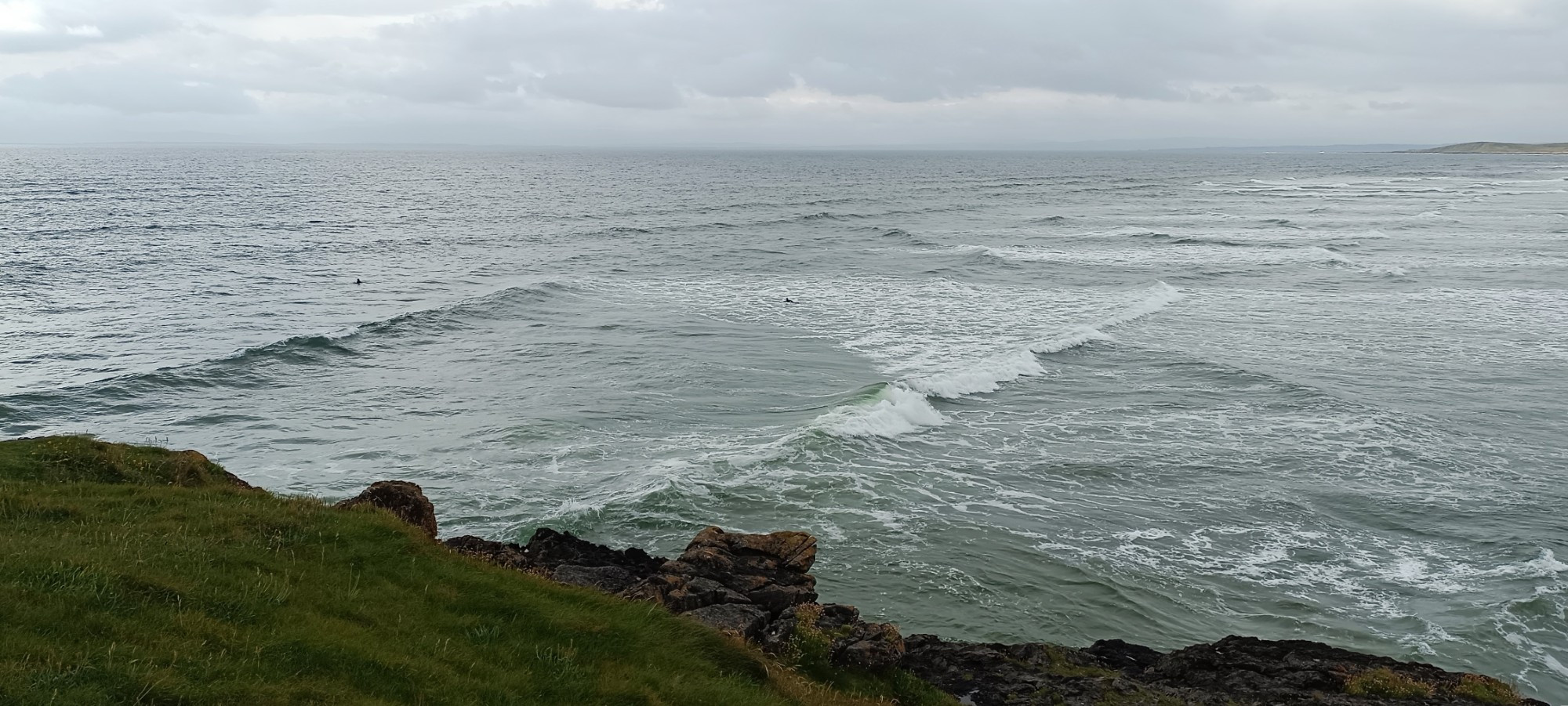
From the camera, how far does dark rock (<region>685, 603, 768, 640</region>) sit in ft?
41.8

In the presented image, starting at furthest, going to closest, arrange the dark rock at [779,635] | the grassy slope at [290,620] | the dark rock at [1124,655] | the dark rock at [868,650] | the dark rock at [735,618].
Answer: the dark rock at [1124,655] < the dark rock at [868,650] < the dark rock at [779,635] < the dark rock at [735,618] < the grassy slope at [290,620]

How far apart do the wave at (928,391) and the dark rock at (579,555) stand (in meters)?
11.0

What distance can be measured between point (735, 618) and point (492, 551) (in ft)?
14.4

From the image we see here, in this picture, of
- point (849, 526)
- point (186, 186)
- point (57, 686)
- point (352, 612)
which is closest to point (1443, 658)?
point (849, 526)

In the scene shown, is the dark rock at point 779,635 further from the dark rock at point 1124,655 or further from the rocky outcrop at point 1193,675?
the dark rock at point 1124,655

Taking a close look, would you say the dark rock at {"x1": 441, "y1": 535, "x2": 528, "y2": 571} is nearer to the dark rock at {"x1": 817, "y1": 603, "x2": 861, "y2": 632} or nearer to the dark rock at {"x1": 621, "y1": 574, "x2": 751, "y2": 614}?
the dark rock at {"x1": 621, "y1": 574, "x2": 751, "y2": 614}

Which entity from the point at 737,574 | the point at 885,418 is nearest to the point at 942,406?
the point at 885,418

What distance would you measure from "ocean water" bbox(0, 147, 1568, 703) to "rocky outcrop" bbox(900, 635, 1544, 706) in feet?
5.89

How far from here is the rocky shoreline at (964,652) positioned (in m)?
13.4

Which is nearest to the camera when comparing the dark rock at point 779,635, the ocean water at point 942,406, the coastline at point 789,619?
the coastline at point 789,619

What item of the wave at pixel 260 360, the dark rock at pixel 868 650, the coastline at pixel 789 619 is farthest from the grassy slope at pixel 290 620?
the wave at pixel 260 360

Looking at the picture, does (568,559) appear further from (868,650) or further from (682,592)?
(868,650)

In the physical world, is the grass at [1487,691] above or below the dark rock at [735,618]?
below

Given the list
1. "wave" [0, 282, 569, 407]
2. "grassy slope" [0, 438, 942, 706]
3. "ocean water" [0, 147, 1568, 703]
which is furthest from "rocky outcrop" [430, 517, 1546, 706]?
"wave" [0, 282, 569, 407]
